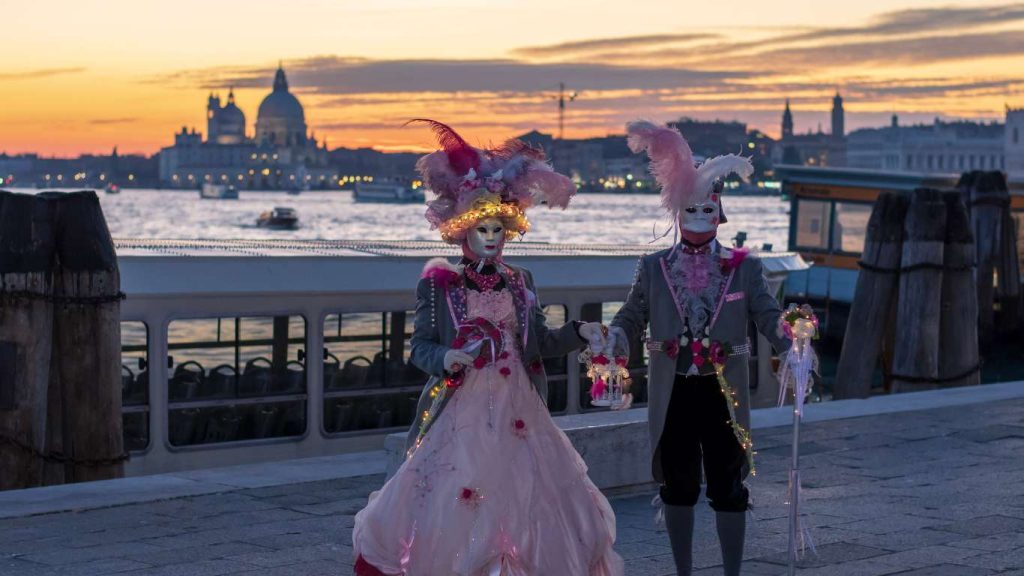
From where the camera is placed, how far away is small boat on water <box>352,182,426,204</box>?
185375mm

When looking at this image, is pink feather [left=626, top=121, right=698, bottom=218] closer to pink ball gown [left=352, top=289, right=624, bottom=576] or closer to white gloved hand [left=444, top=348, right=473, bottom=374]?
pink ball gown [left=352, top=289, right=624, bottom=576]

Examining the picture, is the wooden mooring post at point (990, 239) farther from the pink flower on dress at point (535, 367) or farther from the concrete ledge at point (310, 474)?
the pink flower on dress at point (535, 367)

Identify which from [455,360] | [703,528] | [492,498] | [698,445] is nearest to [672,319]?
[698,445]

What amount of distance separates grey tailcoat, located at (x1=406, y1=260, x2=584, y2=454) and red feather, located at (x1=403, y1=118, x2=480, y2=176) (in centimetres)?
42

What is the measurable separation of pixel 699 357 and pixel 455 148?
1223mm

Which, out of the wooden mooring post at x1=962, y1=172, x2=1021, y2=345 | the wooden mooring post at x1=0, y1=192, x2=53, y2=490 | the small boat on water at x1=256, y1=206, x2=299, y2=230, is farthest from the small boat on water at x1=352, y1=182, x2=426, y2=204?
the wooden mooring post at x1=0, y1=192, x2=53, y2=490

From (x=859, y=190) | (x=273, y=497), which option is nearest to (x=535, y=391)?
(x=273, y=497)

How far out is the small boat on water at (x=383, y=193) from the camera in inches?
7298

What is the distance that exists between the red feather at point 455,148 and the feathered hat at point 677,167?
0.72 metres

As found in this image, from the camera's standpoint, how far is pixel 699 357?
21.9ft

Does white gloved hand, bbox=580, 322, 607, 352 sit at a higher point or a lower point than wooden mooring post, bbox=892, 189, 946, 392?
higher

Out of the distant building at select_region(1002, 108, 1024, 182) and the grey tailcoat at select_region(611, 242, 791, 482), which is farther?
the distant building at select_region(1002, 108, 1024, 182)

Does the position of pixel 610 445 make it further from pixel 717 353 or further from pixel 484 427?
pixel 484 427

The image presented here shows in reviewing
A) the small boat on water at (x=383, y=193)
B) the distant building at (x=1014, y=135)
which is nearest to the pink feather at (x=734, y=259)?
the distant building at (x=1014, y=135)
